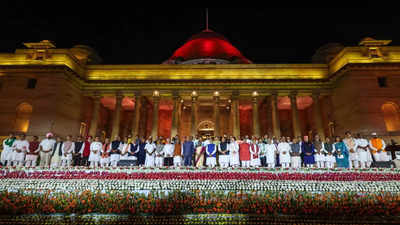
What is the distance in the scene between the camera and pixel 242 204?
26.5 ft

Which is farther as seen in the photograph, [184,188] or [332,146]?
[332,146]

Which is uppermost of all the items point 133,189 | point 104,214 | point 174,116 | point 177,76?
point 177,76

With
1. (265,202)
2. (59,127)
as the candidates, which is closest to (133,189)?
(265,202)

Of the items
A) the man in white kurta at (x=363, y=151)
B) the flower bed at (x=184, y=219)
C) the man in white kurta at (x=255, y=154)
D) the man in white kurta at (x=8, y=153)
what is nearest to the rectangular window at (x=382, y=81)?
the man in white kurta at (x=363, y=151)

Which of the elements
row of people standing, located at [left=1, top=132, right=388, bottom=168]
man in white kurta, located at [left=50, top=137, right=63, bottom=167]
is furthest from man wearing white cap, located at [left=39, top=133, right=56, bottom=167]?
man in white kurta, located at [left=50, top=137, right=63, bottom=167]

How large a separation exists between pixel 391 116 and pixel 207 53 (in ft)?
74.6

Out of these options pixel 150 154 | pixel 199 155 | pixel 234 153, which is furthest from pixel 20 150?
pixel 234 153

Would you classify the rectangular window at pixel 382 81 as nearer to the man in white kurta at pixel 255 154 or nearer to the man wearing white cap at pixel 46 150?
the man in white kurta at pixel 255 154

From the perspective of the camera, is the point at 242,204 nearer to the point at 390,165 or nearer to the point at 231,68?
the point at 390,165

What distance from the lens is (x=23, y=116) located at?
24094 millimetres

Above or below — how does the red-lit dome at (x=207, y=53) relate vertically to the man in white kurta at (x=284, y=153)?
above

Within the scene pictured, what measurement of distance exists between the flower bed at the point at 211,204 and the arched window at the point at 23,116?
59.6ft

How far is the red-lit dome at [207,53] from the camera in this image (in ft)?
114

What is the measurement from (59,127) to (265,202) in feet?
71.7
